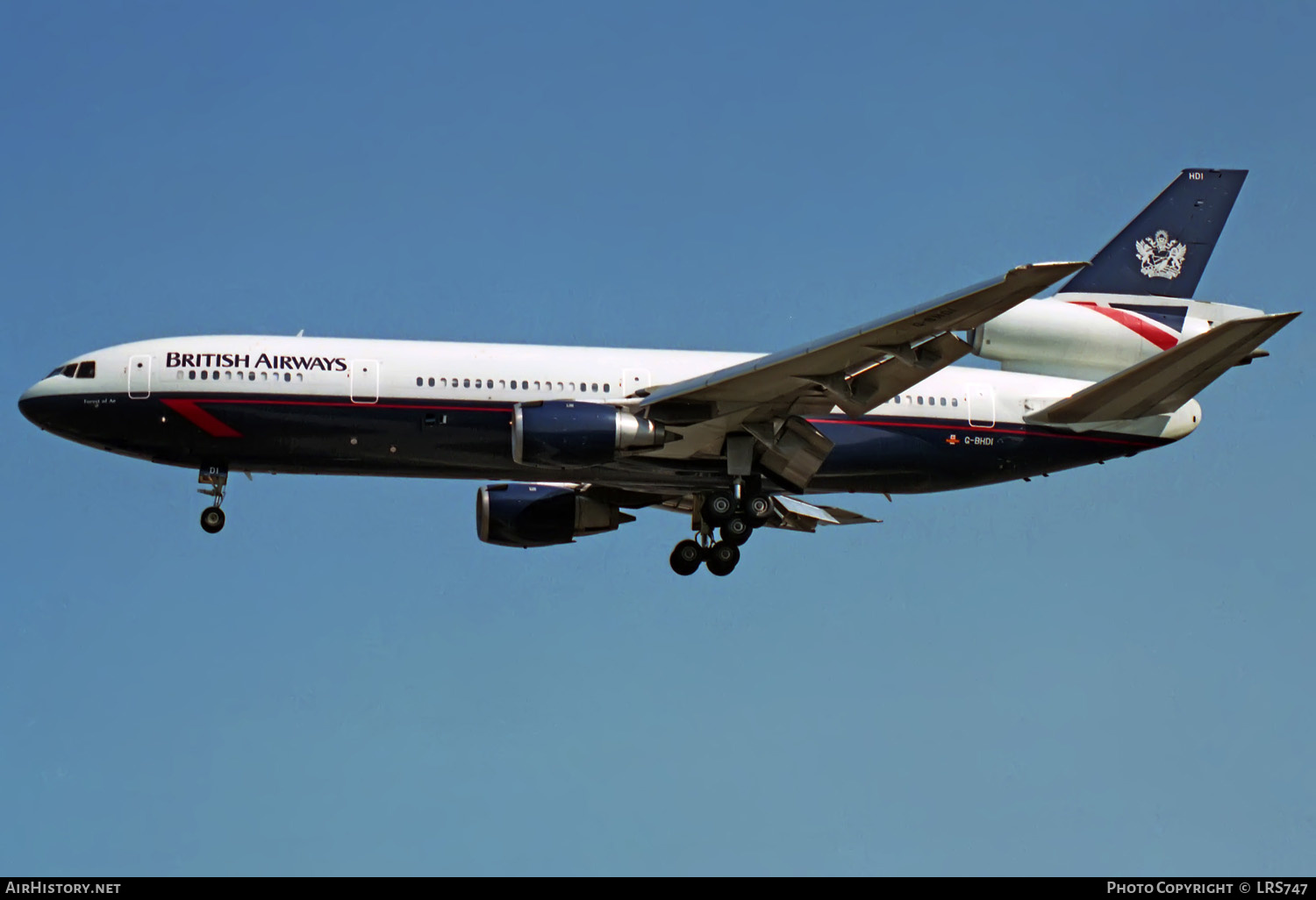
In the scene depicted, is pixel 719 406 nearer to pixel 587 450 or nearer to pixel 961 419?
pixel 587 450

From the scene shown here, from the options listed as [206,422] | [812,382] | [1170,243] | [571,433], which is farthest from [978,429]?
[206,422]

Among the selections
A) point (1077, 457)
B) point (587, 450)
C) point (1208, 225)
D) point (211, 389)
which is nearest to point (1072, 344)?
point (1077, 457)

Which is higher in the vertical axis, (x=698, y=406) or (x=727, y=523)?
(x=698, y=406)

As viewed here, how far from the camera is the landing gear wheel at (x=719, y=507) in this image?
36594 millimetres

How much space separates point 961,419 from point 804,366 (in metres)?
6.12

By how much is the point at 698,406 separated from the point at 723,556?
3.99 metres

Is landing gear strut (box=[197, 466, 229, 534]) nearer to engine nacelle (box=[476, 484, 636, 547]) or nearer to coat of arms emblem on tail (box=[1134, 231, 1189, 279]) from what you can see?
engine nacelle (box=[476, 484, 636, 547])

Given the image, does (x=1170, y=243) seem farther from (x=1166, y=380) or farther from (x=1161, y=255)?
(x=1166, y=380)

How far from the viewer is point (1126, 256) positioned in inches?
1550

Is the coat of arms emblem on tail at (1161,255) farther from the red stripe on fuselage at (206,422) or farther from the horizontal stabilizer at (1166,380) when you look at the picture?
the red stripe on fuselage at (206,422)

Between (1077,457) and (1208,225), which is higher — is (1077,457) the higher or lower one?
the lower one

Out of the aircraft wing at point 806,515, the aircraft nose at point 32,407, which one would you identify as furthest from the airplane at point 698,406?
the aircraft wing at point 806,515

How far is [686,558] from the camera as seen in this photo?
3791cm

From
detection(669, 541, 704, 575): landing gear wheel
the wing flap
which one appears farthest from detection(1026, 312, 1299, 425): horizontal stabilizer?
detection(669, 541, 704, 575): landing gear wheel
